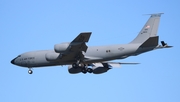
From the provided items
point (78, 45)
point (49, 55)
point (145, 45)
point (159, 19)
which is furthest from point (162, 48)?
point (49, 55)

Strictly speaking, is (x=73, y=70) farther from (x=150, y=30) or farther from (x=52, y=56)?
(x=150, y=30)

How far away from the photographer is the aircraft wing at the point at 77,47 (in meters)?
48.9

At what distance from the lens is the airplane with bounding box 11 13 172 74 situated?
49281 millimetres

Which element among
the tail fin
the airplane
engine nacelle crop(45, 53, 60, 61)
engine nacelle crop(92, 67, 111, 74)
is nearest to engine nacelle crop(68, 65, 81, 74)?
the airplane

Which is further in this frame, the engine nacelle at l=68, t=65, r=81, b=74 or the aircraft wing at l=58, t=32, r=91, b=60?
the engine nacelle at l=68, t=65, r=81, b=74

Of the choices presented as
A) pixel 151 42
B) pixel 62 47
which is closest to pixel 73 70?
pixel 62 47

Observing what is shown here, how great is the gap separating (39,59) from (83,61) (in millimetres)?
5317

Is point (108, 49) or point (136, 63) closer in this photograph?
point (108, 49)

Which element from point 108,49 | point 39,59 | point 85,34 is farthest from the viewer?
point 39,59

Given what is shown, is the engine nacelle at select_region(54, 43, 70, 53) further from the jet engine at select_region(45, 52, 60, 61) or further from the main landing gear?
the main landing gear

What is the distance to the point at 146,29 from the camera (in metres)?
52.6

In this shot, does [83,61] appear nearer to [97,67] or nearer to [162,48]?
[97,67]

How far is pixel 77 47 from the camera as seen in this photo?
5094 cm

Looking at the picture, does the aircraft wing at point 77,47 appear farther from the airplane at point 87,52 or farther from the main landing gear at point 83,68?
the main landing gear at point 83,68
